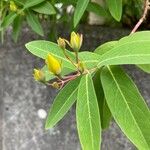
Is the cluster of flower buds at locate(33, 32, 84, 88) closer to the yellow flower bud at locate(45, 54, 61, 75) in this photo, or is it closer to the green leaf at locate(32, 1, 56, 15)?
the yellow flower bud at locate(45, 54, 61, 75)

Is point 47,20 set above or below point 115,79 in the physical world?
below

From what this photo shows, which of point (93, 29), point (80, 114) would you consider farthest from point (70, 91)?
point (93, 29)

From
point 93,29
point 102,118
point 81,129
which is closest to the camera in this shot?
point 81,129

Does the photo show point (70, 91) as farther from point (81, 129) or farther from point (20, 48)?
point (20, 48)

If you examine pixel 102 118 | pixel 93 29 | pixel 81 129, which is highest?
pixel 81 129

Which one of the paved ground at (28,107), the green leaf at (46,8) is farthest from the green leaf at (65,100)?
the paved ground at (28,107)

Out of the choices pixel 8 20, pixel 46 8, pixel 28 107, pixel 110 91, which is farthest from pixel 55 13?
pixel 110 91

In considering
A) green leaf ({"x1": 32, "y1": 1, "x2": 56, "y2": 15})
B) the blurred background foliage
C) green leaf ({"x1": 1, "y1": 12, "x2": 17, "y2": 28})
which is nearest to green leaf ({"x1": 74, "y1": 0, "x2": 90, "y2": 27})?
the blurred background foliage

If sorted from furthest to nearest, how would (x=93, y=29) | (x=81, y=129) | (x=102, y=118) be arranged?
(x=93, y=29)
(x=102, y=118)
(x=81, y=129)
